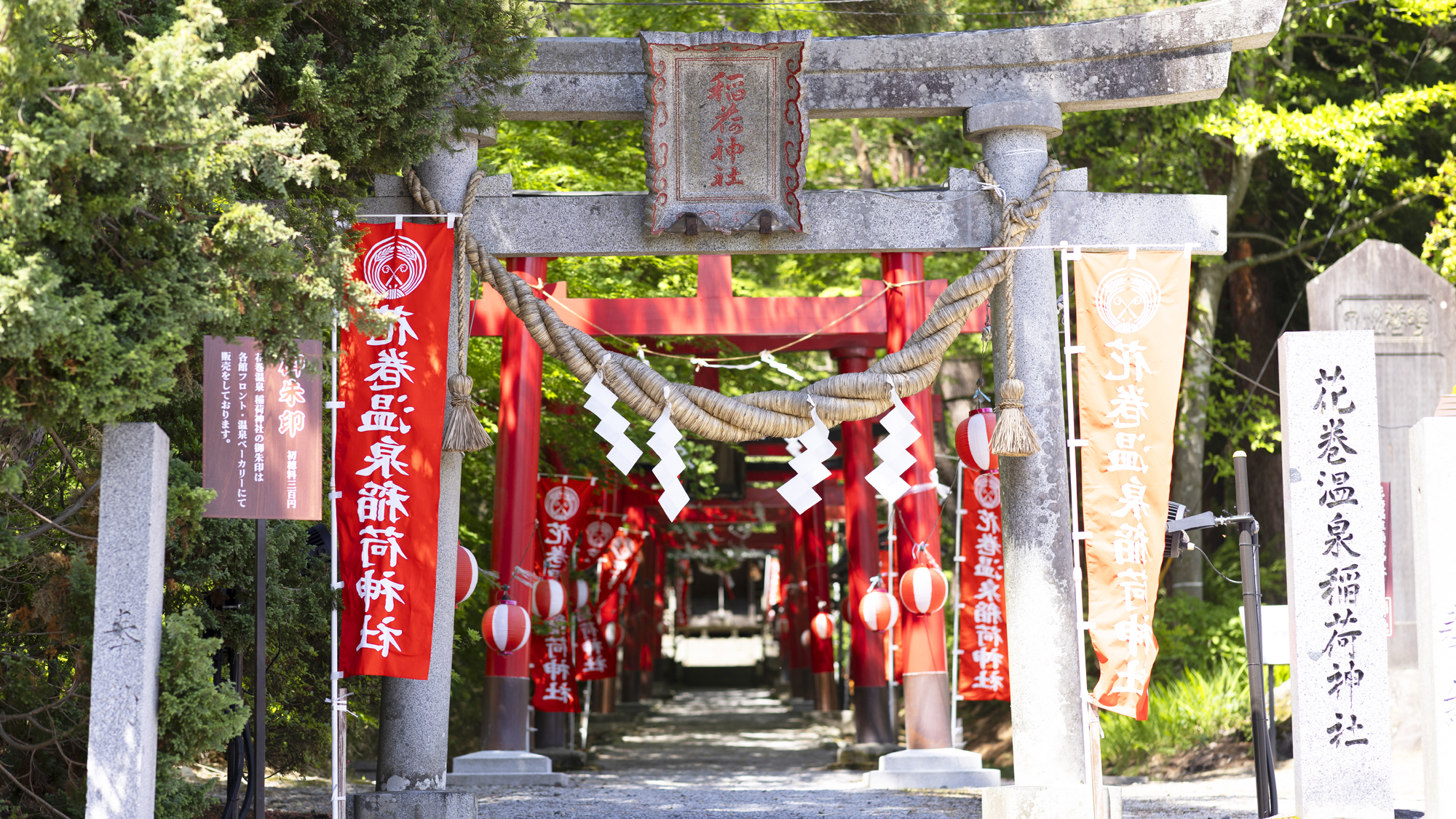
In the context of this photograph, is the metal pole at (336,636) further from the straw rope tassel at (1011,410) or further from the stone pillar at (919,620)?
the stone pillar at (919,620)

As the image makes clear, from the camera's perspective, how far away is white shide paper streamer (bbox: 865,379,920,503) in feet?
26.3

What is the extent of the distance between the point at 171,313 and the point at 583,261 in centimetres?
940

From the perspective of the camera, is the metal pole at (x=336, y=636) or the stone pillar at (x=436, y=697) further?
the stone pillar at (x=436, y=697)

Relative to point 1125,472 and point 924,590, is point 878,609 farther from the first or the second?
point 1125,472

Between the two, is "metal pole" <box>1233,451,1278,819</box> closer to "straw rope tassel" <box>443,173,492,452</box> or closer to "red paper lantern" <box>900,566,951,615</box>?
"red paper lantern" <box>900,566,951,615</box>

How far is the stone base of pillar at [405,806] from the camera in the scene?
7.77 metres

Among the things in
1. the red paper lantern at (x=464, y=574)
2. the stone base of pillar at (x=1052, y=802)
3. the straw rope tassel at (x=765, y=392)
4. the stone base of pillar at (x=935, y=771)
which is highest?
the straw rope tassel at (x=765, y=392)

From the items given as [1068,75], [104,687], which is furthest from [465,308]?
[1068,75]

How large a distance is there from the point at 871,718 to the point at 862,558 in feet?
7.18

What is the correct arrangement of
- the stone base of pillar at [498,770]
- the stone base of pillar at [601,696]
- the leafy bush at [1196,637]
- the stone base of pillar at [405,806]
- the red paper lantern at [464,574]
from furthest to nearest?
the stone base of pillar at [601,696]
the leafy bush at [1196,637]
the stone base of pillar at [498,770]
the red paper lantern at [464,574]
the stone base of pillar at [405,806]

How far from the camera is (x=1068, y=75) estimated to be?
28.2ft

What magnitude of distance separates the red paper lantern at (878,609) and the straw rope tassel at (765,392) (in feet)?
15.5

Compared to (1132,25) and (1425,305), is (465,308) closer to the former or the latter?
(1132,25)

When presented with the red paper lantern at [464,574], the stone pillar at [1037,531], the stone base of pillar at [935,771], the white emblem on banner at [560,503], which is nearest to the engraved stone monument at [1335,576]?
the stone pillar at [1037,531]
